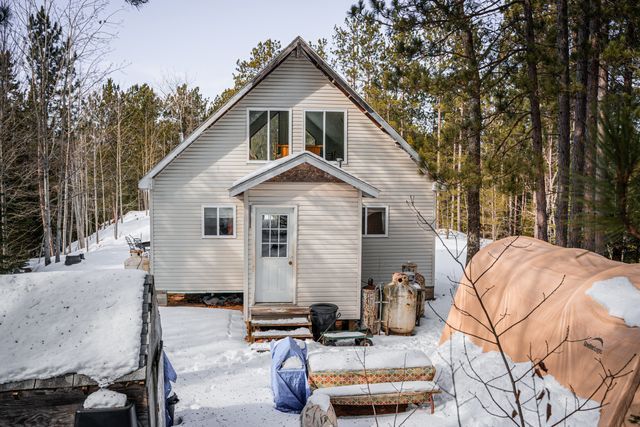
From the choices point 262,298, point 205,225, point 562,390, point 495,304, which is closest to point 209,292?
point 205,225

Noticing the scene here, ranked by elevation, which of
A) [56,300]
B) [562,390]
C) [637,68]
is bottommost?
[562,390]

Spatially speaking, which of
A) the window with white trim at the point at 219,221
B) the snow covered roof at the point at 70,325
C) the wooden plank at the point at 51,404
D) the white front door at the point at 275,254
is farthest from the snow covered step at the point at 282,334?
the wooden plank at the point at 51,404

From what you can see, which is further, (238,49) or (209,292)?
(238,49)

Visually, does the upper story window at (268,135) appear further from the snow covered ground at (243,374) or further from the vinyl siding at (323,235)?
the snow covered ground at (243,374)

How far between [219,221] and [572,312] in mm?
9641

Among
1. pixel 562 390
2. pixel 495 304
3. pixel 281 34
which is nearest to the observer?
pixel 562 390

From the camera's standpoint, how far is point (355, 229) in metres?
10.8

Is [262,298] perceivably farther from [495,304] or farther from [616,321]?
[616,321]

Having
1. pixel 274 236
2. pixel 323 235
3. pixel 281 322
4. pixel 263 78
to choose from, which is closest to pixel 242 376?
pixel 281 322

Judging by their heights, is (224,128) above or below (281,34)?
below

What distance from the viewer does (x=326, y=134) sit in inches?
524

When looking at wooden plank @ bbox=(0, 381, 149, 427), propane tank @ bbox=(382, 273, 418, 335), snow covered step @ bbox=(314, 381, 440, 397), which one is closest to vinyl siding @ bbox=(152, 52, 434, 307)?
propane tank @ bbox=(382, 273, 418, 335)

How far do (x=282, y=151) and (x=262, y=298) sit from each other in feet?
14.9

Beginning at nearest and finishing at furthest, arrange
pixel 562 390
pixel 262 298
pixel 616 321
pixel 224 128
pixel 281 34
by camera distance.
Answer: pixel 616 321, pixel 562 390, pixel 262 298, pixel 224 128, pixel 281 34
